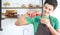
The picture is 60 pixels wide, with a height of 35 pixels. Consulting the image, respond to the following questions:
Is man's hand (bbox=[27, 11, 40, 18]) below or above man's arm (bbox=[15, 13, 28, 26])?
above

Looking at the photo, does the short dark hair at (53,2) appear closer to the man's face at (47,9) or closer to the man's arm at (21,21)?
the man's face at (47,9)

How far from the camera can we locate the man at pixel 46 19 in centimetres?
125

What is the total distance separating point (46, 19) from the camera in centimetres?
126

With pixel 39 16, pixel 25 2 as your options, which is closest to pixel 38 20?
pixel 39 16

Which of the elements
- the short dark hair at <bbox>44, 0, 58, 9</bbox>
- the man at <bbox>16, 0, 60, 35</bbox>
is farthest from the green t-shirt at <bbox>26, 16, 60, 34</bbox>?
the short dark hair at <bbox>44, 0, 58, 9</bbox>

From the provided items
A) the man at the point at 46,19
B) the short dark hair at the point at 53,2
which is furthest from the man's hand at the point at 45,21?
the short dark hair at the point at 53,2

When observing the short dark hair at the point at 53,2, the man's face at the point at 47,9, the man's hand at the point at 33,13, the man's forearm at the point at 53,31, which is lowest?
the man's forearm at the point at 53,31

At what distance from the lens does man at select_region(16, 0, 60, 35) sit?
49.1 inches

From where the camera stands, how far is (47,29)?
4.12 ft

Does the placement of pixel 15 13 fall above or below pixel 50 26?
above

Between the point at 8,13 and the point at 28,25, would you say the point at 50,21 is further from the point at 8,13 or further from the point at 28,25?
the point at 8,13

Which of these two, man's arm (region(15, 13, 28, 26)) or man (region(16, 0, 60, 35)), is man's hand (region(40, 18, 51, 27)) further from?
man's arm (region(15, 13, 28, 26))

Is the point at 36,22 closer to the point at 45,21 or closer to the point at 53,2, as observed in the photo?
the point at 45,21

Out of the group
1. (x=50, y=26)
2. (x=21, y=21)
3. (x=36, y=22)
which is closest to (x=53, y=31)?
(x=50, y=26)
